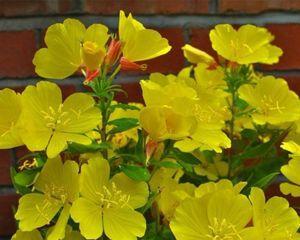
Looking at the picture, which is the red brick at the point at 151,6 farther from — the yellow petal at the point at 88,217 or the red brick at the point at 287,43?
the yellow petal at the point at 88,217

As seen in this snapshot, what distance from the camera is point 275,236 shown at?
2.50ft

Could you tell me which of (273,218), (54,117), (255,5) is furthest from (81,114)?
(255,5)

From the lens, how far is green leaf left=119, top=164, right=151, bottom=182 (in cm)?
77

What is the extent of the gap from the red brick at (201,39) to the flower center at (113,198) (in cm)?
55

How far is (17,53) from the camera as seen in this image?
3.95 feet

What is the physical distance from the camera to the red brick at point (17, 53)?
3.93 feet

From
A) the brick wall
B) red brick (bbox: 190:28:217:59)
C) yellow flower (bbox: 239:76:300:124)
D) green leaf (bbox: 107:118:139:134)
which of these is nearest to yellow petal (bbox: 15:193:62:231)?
green leaf (bbox: 107:118:139:134)

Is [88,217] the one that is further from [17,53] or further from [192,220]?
[17,53]

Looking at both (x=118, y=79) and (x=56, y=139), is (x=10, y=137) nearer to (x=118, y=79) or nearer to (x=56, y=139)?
(x=56, y=139)

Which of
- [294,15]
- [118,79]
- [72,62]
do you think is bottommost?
[118,79]

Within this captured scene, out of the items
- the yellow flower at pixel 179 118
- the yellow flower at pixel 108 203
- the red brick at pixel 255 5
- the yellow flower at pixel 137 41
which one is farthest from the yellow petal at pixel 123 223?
the red brick at pixel 255 5

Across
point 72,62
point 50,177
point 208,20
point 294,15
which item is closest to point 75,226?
point 50,177

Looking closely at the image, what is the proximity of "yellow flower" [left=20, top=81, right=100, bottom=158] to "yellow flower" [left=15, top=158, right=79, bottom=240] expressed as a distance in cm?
3

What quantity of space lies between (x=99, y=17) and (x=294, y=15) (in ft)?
1.32
